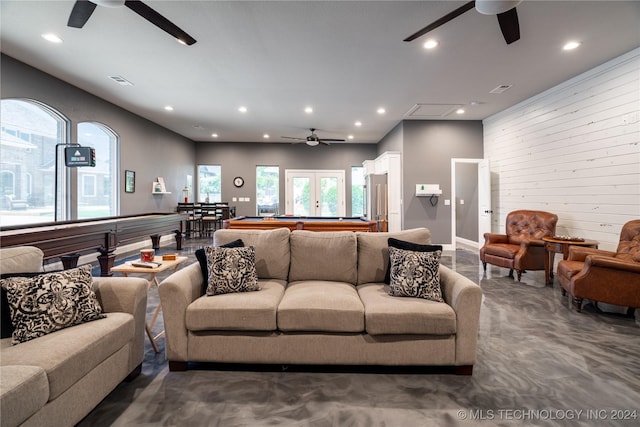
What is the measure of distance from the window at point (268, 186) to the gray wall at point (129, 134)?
7.24ft

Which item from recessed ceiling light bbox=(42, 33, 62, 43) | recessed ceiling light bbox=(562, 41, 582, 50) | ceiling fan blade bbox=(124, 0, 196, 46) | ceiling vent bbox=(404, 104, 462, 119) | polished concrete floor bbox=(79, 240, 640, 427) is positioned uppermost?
ceiling vent bbox=(404, 104, 462, 119)

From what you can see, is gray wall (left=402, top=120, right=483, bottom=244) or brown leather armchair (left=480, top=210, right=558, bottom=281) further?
gray wall (left=402, top=120, right=483, bottom=244)

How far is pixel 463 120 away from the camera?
6930 millimetres

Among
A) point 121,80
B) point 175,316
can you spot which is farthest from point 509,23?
point 121,80

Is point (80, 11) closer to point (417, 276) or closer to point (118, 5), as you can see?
point (118, 5)

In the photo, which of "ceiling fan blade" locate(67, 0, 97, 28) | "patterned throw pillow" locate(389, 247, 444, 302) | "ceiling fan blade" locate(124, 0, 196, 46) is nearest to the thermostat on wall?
"patterned throw pillow" locate(389, 247, 444, 302)

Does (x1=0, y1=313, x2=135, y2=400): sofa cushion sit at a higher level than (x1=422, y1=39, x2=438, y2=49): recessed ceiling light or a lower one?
lower

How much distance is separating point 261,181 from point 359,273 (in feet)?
25.4

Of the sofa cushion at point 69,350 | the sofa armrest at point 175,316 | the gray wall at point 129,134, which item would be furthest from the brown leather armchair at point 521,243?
the gray wall at point 129,134

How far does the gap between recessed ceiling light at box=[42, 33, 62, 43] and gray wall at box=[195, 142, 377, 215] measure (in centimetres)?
626

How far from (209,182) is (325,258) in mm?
8272

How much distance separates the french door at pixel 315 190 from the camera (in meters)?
9.85

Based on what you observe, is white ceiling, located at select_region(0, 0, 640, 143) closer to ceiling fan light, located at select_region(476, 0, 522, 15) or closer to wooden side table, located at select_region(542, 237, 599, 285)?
ceiling fan light, located at select_region(476, 0, 522, 15)

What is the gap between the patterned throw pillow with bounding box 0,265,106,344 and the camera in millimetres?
1532
